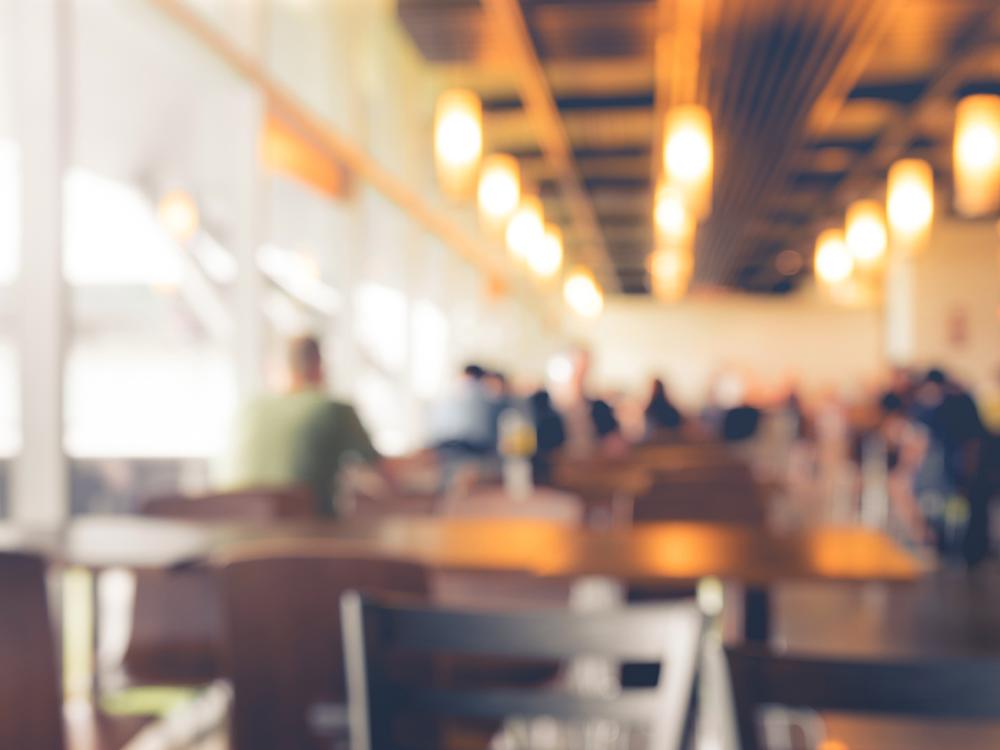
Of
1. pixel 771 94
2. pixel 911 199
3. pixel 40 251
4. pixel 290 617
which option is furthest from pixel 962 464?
pixel 290 617

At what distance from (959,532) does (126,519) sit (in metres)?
5.74

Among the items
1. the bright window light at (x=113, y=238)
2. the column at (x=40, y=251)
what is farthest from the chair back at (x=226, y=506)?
the bright window light at (x=113, y=238)

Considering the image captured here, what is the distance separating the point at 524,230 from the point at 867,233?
8.81ft

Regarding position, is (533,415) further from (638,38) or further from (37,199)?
(37,199)

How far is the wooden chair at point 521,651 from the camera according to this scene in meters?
1.22

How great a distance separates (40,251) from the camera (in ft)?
10.8

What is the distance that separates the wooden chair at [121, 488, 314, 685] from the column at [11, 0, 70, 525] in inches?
17.7

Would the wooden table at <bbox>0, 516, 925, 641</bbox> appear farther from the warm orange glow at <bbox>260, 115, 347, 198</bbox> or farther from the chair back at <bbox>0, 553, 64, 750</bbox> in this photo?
the warm orange glow at <bbox>260, 115, 347, 198</bbox>

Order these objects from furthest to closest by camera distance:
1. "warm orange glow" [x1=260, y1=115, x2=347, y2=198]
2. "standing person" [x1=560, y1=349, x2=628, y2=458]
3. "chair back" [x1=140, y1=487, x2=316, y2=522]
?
"standing person" [x1=560, y1=349, x2=628, y2=458]
"warm orange glow" [x1=260, y1=115, x2=347, y2=198]
"chair back" [x1=140, y1=487, x2=316, y2=522]

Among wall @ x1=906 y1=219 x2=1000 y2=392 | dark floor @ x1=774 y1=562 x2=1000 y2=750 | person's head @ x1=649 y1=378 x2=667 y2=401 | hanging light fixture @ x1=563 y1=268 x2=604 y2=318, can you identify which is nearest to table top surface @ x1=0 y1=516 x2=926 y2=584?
dark floor @ x1=774 y1=562 x2=1000 y2=750

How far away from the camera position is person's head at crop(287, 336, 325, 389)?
12.4 feet

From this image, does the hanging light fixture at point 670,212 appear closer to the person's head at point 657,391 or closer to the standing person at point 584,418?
the person's head at point 657,391

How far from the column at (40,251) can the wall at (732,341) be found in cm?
1746

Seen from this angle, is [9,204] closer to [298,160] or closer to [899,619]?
[298,160]
